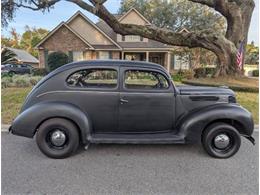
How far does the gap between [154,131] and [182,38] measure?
39.6 feet

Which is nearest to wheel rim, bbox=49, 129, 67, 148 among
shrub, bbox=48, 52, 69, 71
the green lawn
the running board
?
the running board

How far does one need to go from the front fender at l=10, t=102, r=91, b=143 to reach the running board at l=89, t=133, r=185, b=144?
23 cm

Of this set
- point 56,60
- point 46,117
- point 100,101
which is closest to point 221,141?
point 100,101

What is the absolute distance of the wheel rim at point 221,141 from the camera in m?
4.21

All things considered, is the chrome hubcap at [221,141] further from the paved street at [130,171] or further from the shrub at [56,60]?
the shrub at [56,60]

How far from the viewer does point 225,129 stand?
4.20m

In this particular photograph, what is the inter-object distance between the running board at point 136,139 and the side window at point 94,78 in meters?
0.94

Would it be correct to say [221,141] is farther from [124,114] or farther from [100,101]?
[100,101]

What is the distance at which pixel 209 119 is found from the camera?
4137 mm

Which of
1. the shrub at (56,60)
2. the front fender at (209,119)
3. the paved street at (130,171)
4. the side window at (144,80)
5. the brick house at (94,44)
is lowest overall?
the paved street at (130,171)

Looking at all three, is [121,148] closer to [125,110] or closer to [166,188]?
[125,110]

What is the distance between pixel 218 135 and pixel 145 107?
141 centimetres

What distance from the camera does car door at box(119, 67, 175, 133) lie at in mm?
4277

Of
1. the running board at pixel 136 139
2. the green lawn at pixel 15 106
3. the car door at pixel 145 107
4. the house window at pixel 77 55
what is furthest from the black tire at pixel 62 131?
the house window at pixel 77 55
